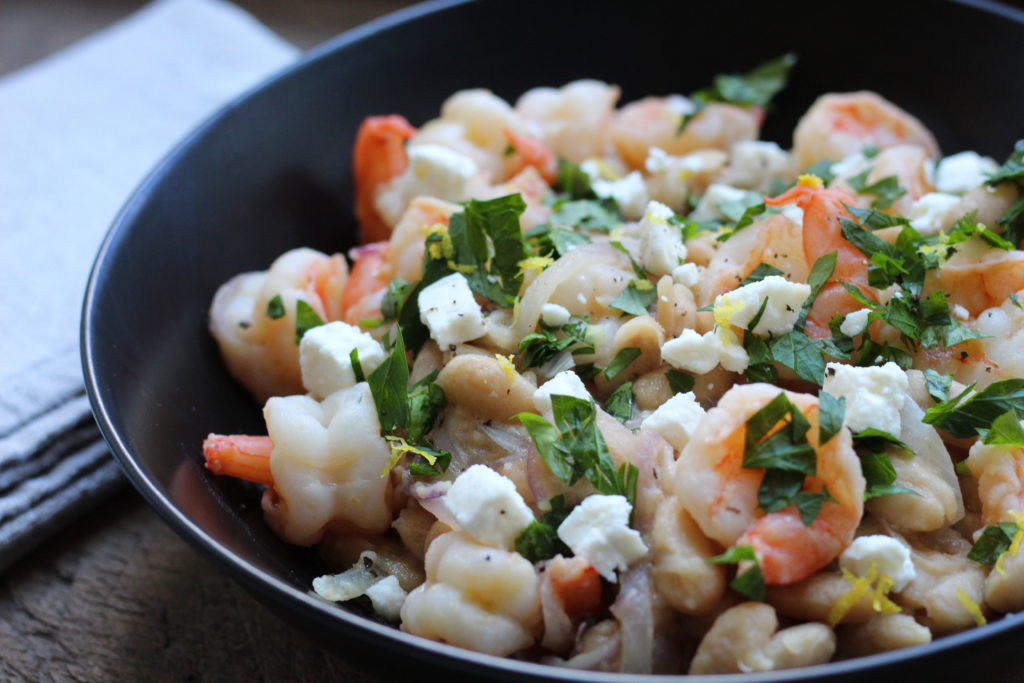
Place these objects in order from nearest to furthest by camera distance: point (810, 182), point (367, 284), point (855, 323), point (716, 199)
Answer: point (855, 323) < point (810, 182) < point (367, 284) < point (716, 199)

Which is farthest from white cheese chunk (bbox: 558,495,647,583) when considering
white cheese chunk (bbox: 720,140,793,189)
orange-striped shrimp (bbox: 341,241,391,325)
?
white cheese chunk (bbox: 720,140,793,189)

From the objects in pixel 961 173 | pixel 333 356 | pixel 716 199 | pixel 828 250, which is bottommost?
pixel 333 356

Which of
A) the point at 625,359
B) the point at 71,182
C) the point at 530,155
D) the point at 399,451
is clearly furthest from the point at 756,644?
the point at 71,182

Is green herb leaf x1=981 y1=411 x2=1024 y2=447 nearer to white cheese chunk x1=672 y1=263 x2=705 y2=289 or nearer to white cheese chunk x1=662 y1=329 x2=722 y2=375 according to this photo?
white cheese chunk x1=662 y1=329 x2=722 y2=375

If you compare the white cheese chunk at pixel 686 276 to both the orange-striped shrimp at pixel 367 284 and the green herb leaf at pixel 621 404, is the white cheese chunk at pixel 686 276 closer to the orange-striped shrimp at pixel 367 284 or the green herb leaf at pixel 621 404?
the green herb leaf at pixel 621 404

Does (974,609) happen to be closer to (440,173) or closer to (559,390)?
(559,390)

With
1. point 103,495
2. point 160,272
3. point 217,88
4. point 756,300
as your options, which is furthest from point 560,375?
point 217,88
